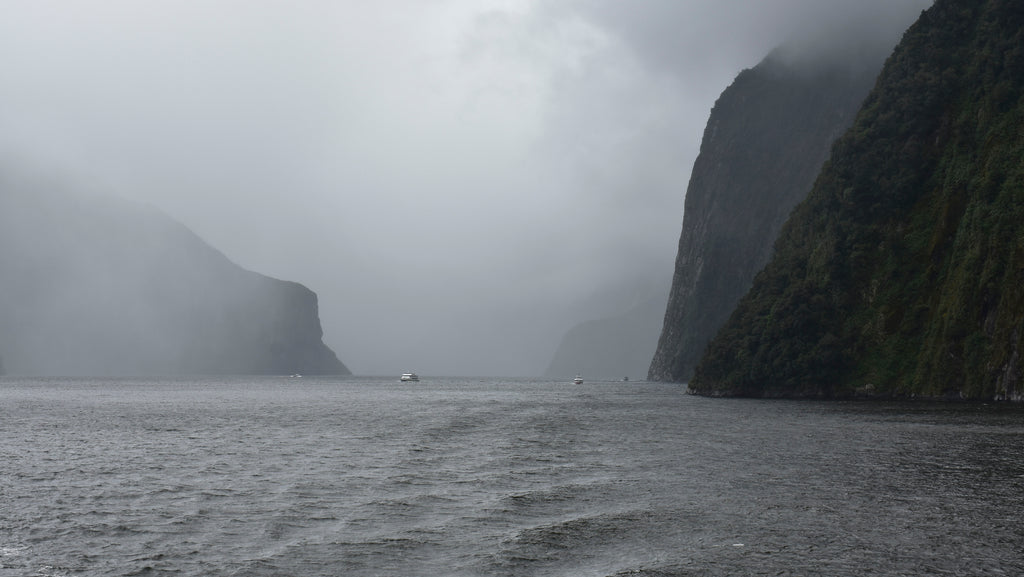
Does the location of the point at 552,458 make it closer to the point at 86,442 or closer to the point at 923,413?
the point at 86,442

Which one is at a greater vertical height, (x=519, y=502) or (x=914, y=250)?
(x=914, y=250)

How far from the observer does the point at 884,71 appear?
543ft

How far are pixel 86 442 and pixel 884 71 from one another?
16017cm

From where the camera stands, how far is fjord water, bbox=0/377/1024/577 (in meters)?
24.2

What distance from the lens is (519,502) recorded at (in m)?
33.7

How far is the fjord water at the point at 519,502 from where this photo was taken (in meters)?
24.2

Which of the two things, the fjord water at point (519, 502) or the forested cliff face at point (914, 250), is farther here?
the forested cliff face at point (914, 250)

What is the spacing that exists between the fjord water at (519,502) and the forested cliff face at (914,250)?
51.4 metres

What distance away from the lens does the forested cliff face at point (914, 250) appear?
357 feet

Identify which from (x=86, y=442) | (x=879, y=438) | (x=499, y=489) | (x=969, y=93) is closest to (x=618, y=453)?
(x=499, y=489)

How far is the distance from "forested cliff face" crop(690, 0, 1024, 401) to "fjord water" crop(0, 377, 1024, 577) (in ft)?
169

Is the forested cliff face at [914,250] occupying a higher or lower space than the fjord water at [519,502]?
higher

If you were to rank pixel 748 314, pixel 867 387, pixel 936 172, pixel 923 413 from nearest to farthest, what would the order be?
pixel 923 413 → pixel 867 387 → pixel 936 172 → pixel 748 314

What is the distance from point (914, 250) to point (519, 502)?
11998 cm
